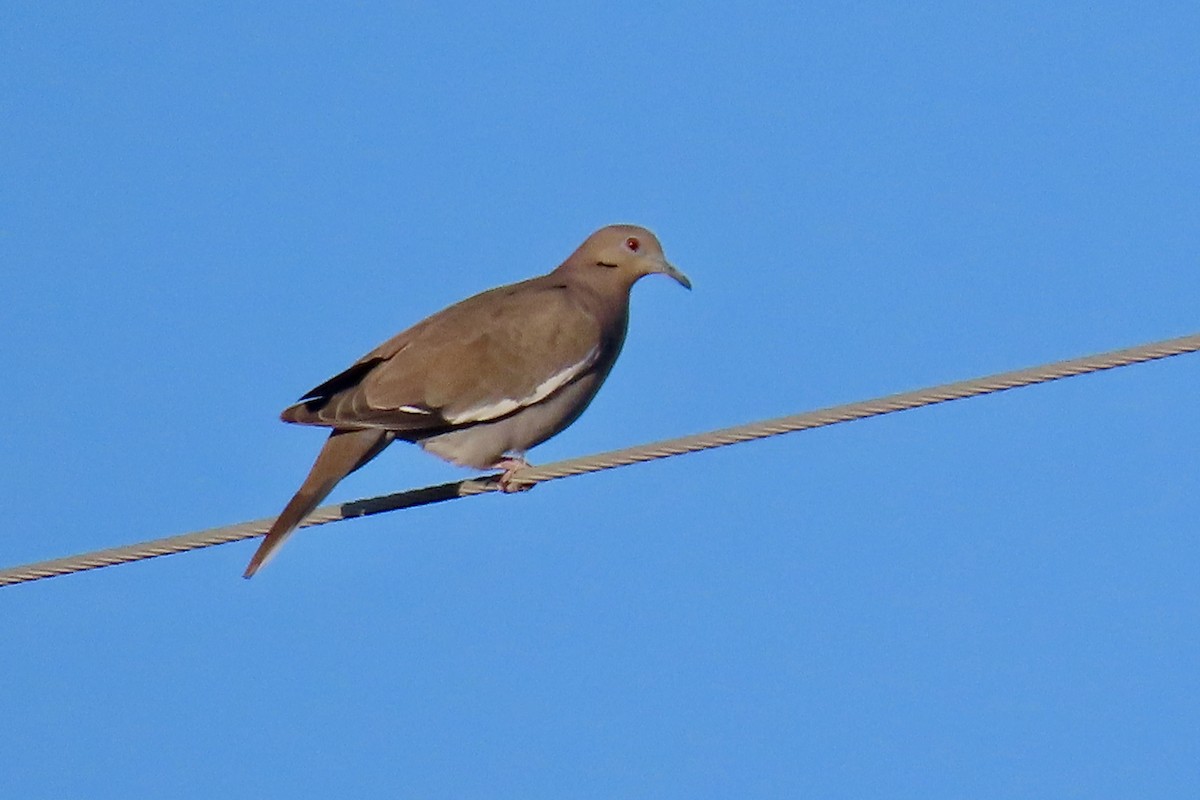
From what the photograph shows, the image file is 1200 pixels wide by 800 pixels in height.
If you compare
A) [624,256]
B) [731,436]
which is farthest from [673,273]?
[731,436]

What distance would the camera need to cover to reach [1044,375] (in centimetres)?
519

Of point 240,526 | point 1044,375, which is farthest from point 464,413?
point 1044,375

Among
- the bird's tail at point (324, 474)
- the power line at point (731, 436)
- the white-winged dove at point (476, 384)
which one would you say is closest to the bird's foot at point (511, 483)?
Result: the white-winged dove at point (476, 384)

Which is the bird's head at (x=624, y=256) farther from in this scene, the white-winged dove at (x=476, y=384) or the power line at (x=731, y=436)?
the power line at (x=731, y=436)

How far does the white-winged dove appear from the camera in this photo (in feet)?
22.6

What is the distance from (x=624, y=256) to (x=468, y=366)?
1.26m

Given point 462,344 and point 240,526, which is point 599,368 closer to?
point 462,344

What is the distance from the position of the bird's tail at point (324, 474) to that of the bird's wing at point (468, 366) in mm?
96

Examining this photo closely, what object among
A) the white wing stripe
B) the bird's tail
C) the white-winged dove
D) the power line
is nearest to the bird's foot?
the white-winged dove

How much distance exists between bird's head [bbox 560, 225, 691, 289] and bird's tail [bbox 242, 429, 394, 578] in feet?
5.20

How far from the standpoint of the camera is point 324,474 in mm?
6762

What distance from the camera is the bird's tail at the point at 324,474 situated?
20.9ft

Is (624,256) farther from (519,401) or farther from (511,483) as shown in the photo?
(511,483)

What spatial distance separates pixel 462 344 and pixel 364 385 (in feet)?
1.86
